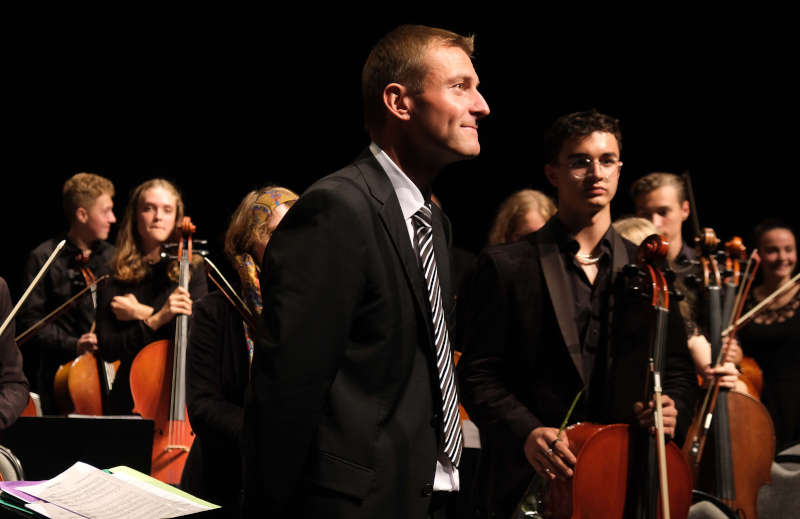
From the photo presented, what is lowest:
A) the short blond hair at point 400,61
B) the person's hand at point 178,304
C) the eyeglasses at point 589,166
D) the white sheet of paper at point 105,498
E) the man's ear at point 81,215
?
the white sheet of paper at point 105,498

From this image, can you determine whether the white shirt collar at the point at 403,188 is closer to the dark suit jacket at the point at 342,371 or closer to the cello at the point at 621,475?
Result: the dark suit jacket at the point at 342,371

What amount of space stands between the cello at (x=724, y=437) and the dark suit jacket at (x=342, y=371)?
1.86 m

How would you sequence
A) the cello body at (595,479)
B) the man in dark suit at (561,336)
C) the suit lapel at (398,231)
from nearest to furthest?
the suit lapel at (398,231) < the cello body at (595,479) < the man in dark suit at (561,336)

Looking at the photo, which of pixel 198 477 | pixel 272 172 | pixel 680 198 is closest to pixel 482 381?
pixel 198 477

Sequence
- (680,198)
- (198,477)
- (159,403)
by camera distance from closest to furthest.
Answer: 1. (198,477)
2. (159,403)
3. (680,198)

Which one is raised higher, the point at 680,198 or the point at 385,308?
the point at 680,198

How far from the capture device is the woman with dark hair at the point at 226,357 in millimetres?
2430

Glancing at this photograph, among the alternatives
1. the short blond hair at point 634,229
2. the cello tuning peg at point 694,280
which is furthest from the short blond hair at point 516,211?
the cello tuning peg at point 694,280

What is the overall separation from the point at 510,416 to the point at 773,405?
2165 mm

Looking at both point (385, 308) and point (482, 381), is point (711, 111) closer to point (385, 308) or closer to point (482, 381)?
point (482, 381)

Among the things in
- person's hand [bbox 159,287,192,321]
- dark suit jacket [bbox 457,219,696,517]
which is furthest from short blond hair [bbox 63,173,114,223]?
dark suit jacket [bbox 457,219,696,517]

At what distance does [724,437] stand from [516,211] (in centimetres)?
144

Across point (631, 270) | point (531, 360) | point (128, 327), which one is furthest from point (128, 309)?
point (631, 270)

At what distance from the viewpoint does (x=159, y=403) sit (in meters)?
3.47
